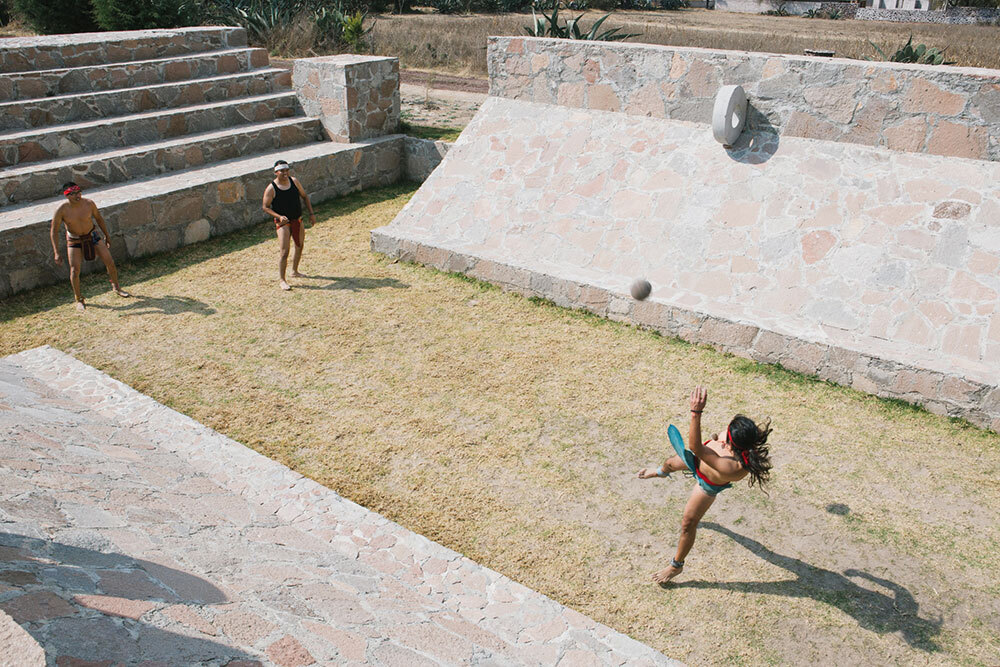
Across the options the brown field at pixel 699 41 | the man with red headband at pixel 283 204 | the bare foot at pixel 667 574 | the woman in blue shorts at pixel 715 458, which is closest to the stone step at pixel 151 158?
Result: the man with red headband at pixel 283 204

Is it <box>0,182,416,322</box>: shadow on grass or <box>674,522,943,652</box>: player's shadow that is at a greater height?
<box>0,182,416,322</box>: shadow on grass

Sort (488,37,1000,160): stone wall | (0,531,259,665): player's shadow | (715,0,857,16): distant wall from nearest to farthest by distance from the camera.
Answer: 1. (0,531,259,665): player's shadow
2. (488,37,1000,160): stone wall
3. (715,0,857,16): distant wall

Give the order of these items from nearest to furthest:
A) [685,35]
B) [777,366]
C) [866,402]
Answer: [866,402] < [777,366] < [685,35]

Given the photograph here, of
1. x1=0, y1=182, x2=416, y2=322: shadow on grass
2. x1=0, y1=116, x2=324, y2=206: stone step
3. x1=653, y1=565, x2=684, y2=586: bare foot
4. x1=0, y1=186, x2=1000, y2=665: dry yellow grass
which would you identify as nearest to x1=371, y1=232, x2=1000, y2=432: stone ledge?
x1=0, y1=186, x2=1000, y2=665: dry yellow grass

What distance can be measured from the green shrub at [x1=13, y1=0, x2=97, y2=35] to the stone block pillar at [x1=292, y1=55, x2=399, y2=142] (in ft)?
31.0

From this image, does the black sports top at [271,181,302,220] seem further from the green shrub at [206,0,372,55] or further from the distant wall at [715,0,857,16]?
the distant wall at [715,0,857,16]

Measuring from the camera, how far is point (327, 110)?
12.8 metres

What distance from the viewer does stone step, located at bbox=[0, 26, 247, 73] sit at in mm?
11086

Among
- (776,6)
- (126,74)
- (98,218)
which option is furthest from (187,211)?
(776,6)

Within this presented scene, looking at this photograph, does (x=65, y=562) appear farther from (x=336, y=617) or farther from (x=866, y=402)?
(x=866, y=402)

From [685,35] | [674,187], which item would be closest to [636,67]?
[674,187]

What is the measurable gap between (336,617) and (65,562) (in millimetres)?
1220

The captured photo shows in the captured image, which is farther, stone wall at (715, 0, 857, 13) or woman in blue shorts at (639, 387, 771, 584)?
stone wall at (715, 0, 857, 13)

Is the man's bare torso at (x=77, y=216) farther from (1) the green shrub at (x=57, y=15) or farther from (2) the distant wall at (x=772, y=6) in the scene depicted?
(2) the distant wall at (x=772, y=6)
